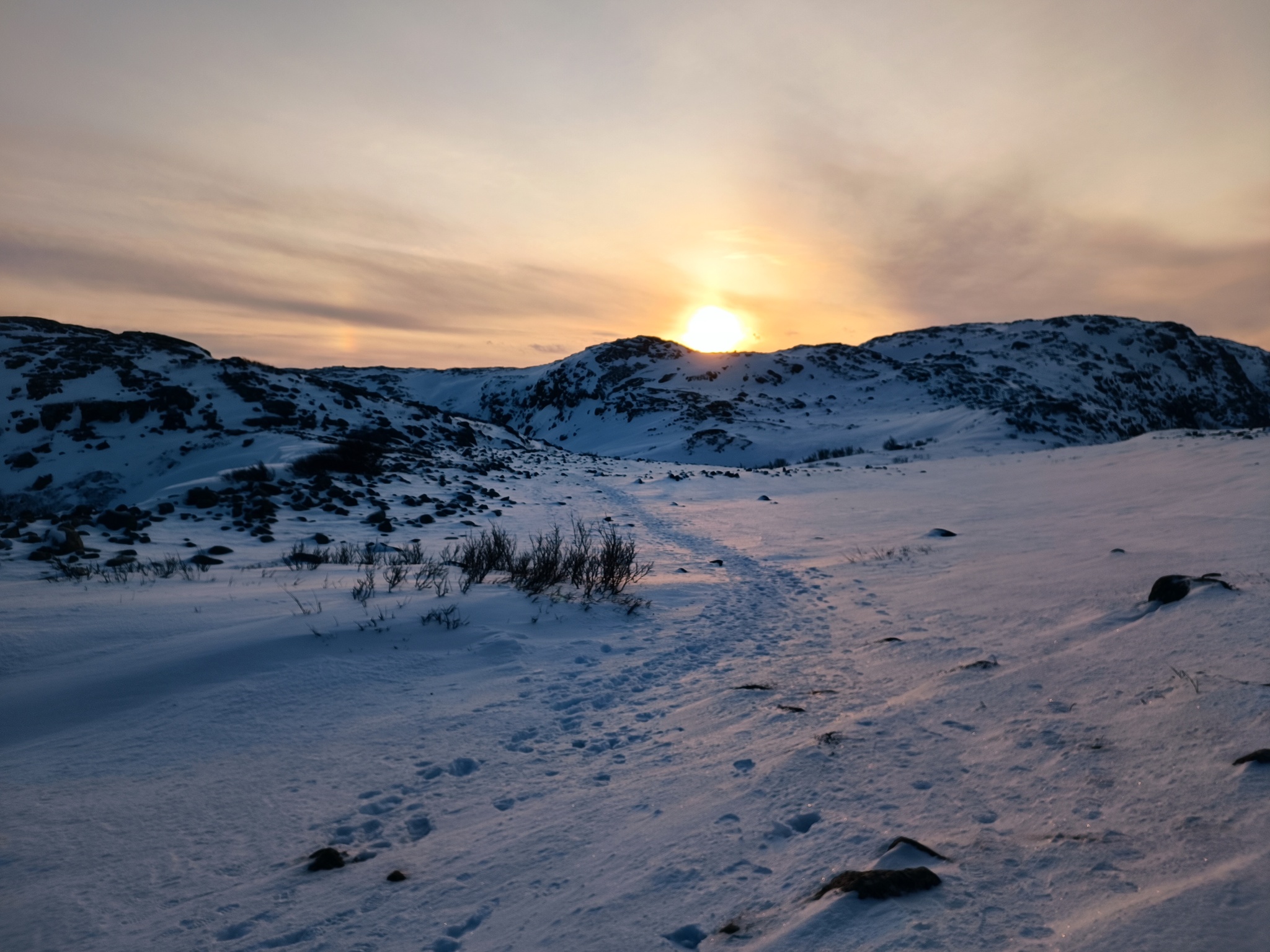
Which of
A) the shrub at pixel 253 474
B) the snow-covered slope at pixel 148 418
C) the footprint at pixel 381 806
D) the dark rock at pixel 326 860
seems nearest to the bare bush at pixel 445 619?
the footprint at pixel 381 806

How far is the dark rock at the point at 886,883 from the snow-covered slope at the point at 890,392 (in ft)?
98.5

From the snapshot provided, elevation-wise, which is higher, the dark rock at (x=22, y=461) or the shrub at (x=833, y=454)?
the shrub at (x=833, y=454)

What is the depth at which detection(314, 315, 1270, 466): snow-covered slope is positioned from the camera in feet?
128

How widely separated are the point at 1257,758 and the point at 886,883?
176cm

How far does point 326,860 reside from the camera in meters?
2.62

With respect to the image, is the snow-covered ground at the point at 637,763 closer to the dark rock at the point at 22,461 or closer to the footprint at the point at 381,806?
the footprint at the point at 381,806

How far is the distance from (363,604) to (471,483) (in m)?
12.0

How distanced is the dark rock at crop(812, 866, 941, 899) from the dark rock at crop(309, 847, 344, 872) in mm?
1891

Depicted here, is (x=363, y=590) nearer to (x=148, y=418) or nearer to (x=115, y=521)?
(x=115, y=521)

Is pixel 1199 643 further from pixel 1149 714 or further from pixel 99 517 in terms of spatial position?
pixel 99 517

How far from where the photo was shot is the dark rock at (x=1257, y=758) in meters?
2.59

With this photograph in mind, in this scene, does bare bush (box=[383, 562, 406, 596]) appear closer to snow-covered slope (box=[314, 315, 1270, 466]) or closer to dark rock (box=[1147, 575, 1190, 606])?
dark rock (box=[1147, 575, 1190, 606])

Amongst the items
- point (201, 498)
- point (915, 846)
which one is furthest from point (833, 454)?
point (915, 846)

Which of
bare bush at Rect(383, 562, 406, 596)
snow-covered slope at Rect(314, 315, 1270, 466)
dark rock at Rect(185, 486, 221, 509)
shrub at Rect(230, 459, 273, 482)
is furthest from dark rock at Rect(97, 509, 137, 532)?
snow-covered slope at Rect(314, 315, 1270, 466)
